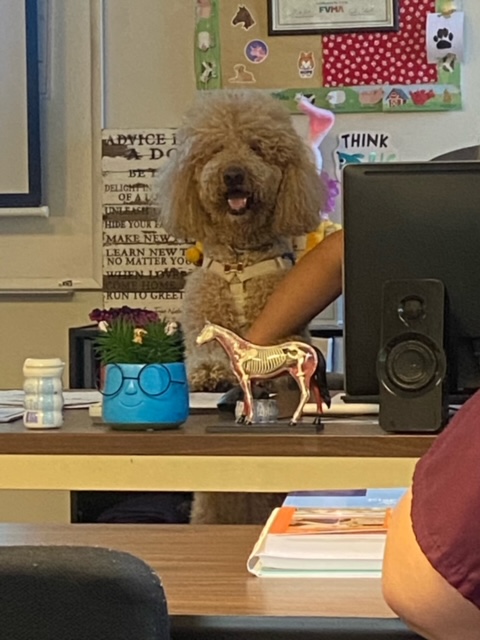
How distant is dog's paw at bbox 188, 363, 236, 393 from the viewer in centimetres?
199

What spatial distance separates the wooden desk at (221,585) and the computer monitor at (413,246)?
48cm

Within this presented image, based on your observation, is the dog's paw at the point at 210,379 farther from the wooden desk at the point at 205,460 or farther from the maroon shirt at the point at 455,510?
the maroon shirt at the point at 455,510

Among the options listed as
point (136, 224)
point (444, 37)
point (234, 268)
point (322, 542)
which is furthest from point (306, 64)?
point (322, 542)

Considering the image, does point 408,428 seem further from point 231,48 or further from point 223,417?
point 231,48

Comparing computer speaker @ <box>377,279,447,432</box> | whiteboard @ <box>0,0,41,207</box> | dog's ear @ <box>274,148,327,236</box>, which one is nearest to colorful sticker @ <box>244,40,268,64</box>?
whiteboard @ <box>0,0,41,207</box>

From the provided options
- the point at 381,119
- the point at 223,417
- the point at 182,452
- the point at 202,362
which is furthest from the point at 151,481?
the point at 381,119

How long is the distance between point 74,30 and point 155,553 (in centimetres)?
268

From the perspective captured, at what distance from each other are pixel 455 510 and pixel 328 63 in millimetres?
2946

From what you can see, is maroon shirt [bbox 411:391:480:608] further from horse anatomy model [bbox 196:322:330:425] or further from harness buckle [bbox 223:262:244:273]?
harness buckle [bbox 223:262:244:273]

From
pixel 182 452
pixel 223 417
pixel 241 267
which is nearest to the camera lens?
pixel 182 452

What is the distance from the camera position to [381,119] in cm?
334

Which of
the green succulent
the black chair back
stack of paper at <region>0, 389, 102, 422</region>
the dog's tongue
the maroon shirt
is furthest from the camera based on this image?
the dog's tongue

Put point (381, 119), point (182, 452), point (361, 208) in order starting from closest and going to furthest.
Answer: point (182, 452) < point (361, 208) < point (381, 119)

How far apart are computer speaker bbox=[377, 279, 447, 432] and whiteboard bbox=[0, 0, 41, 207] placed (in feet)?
6.98
